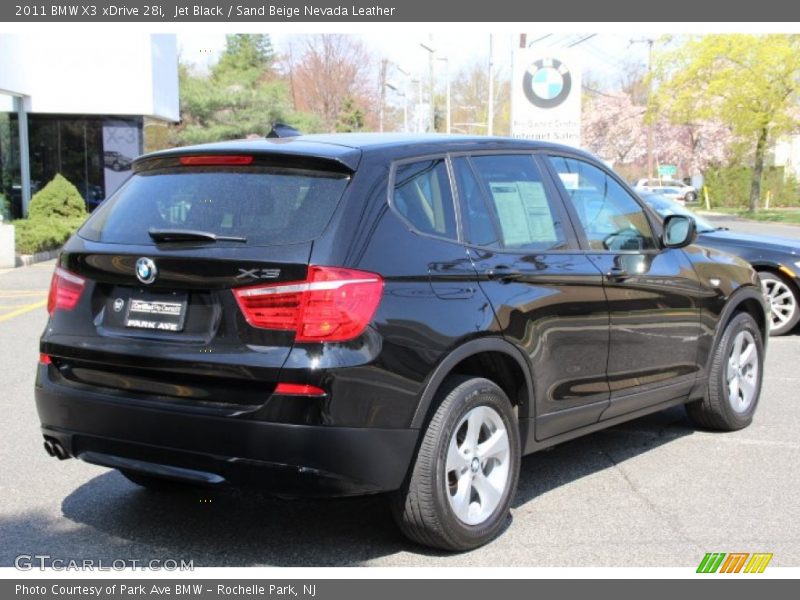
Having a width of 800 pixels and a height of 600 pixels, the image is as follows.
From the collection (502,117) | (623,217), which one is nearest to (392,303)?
(623,217)

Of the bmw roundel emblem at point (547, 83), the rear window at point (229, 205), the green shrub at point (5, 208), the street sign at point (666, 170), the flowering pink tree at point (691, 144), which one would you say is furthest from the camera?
the street sign at point (666, 170)

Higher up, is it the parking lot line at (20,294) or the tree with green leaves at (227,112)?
the tree with green leaves at (227,112)

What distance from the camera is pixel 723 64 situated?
4400 cm

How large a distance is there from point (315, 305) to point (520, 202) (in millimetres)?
1589

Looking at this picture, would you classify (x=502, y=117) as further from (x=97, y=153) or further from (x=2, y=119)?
(x=2, y=119)

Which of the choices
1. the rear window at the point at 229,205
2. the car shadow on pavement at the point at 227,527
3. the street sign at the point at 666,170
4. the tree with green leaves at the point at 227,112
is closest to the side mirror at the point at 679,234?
the car shadow on pavement at the point at 227,527

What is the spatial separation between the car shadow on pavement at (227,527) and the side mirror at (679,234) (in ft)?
4.87

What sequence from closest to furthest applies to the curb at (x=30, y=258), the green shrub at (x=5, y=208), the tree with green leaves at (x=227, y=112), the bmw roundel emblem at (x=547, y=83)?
the bmw roundel emblem at (x=547, y=83)
the curb at (x=30, y=258)
the green shrub at (x=5, y=208)
the tree with green leaves at (x=227, y=112)

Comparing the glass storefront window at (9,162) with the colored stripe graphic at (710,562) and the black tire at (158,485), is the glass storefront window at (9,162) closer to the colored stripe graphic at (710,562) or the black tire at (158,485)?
the black tire at (158,485)

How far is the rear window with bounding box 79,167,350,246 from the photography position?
12.7 ft

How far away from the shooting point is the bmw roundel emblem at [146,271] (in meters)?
3.93

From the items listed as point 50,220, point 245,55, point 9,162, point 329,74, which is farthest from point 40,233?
point 245,55

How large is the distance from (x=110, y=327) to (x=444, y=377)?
4.72 ft

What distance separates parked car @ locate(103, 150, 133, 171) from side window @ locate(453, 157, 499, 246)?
2673cm
